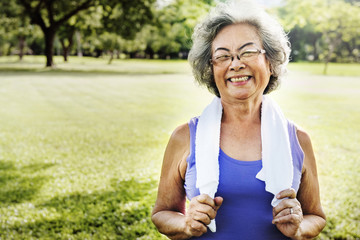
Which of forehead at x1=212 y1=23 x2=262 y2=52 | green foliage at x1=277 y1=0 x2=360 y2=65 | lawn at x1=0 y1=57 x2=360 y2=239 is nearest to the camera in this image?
forehead at x1=212 y1=23 x2=262 y2=52

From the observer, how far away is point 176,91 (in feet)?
66.3

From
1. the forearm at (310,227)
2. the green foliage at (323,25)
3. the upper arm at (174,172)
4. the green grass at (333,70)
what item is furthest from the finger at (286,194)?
the green grass at (333,70)

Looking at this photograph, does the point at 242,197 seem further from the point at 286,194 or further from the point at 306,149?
the point at 306,149

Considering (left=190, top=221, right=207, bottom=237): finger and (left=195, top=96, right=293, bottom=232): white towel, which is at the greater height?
(left=195, top=96, right=293, bottom=232): white towel

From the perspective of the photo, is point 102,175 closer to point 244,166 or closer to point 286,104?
point 244,166

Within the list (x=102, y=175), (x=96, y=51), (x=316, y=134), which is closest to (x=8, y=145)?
(x=102, y=175)

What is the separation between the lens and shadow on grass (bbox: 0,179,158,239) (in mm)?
4477

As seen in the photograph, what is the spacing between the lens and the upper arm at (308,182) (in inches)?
81.7

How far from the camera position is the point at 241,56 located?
2004mm

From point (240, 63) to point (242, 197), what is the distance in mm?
691

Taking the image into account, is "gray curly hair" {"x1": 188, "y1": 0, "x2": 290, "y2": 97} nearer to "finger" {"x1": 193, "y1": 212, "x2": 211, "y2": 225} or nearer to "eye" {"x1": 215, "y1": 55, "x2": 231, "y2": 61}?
"eye" {"x1": 215, "y1": 55, "x2": 231, "y2": 61}

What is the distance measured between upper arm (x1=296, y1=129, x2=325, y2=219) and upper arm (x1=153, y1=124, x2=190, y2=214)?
0.63 m

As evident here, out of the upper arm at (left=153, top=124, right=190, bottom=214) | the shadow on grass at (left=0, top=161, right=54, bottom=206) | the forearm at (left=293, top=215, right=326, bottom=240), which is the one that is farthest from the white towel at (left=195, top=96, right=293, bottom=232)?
the shadow on grass at (left=0, top=161, right=54, bottom=206)

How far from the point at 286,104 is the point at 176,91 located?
6.36 metres
